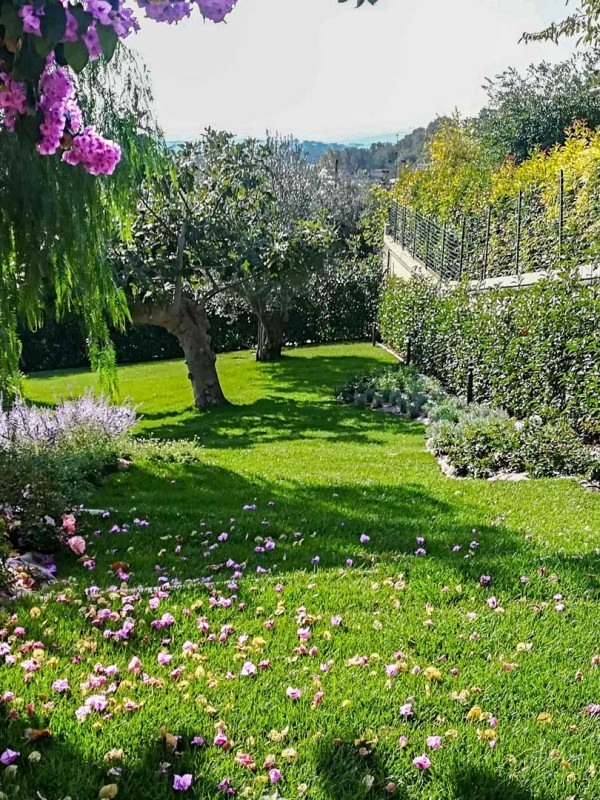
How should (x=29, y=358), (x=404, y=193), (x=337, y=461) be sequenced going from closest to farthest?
(x=337, y=461) → (x=29, y=358) → (x=404, y=193)

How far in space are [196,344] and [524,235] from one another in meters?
6.32

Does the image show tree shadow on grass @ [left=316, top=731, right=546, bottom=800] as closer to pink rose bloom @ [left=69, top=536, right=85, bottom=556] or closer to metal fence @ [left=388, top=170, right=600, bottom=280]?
pink rose bloom @ [left=69, top=536, right=85, bottom=556]

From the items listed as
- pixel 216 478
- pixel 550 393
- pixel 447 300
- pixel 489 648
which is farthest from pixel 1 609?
pixel 447 300

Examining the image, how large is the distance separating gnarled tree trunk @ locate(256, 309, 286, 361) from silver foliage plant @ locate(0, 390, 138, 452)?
1204 centimetres

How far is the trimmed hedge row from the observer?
7418mm

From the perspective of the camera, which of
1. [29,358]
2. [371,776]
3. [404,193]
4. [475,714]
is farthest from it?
[404,193]

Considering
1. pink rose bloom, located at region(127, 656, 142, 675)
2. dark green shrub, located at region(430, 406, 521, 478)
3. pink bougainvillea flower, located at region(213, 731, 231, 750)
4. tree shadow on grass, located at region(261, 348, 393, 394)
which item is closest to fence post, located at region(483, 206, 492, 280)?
tree shadow on grass, located at region(261, 348, 393, 394)

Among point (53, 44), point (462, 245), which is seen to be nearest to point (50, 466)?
point (53, 44)

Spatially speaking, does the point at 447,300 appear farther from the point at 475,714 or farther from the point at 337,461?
the point at 475,714

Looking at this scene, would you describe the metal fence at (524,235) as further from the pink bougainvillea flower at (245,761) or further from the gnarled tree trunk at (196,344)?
the pink bougainvillea flower at (245,761)

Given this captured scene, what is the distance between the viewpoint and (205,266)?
41.4 ft

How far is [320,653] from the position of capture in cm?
301

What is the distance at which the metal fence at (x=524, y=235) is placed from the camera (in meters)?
9.77

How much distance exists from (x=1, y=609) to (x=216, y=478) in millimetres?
3839
